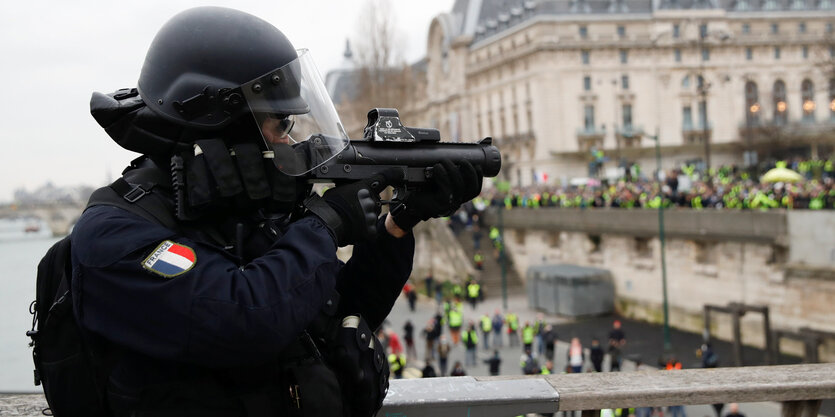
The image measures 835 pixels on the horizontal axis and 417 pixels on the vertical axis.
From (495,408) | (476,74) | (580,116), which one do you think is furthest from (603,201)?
(476,74)

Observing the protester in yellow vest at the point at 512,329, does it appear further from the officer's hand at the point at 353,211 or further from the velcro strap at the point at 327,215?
the velcro strap at the point at 327,215

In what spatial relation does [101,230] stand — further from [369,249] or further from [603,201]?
[603,201]

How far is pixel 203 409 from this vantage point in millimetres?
1926

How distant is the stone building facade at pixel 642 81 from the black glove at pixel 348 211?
5232cm

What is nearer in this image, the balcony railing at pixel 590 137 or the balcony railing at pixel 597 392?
the balcony railing at pixel 597 392

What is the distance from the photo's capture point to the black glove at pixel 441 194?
2.33 meters

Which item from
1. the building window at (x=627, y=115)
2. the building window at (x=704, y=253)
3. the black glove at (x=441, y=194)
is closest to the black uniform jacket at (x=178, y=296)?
the black glove at (x=441, y=194)

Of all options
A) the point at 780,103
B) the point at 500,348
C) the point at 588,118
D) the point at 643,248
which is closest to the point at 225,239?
the point at 500,348

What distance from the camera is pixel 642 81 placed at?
188 feet

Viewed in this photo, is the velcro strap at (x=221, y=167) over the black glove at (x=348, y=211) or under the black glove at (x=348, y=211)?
over

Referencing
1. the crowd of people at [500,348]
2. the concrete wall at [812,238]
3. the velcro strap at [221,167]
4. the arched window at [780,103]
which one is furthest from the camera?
the arched window at [780,103]

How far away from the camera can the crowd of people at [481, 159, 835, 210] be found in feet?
76.1

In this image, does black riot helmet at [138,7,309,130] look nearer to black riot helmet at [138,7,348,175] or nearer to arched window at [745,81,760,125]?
black riot helmet at [138,7,348,175]

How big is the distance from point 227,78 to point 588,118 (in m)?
56.2
